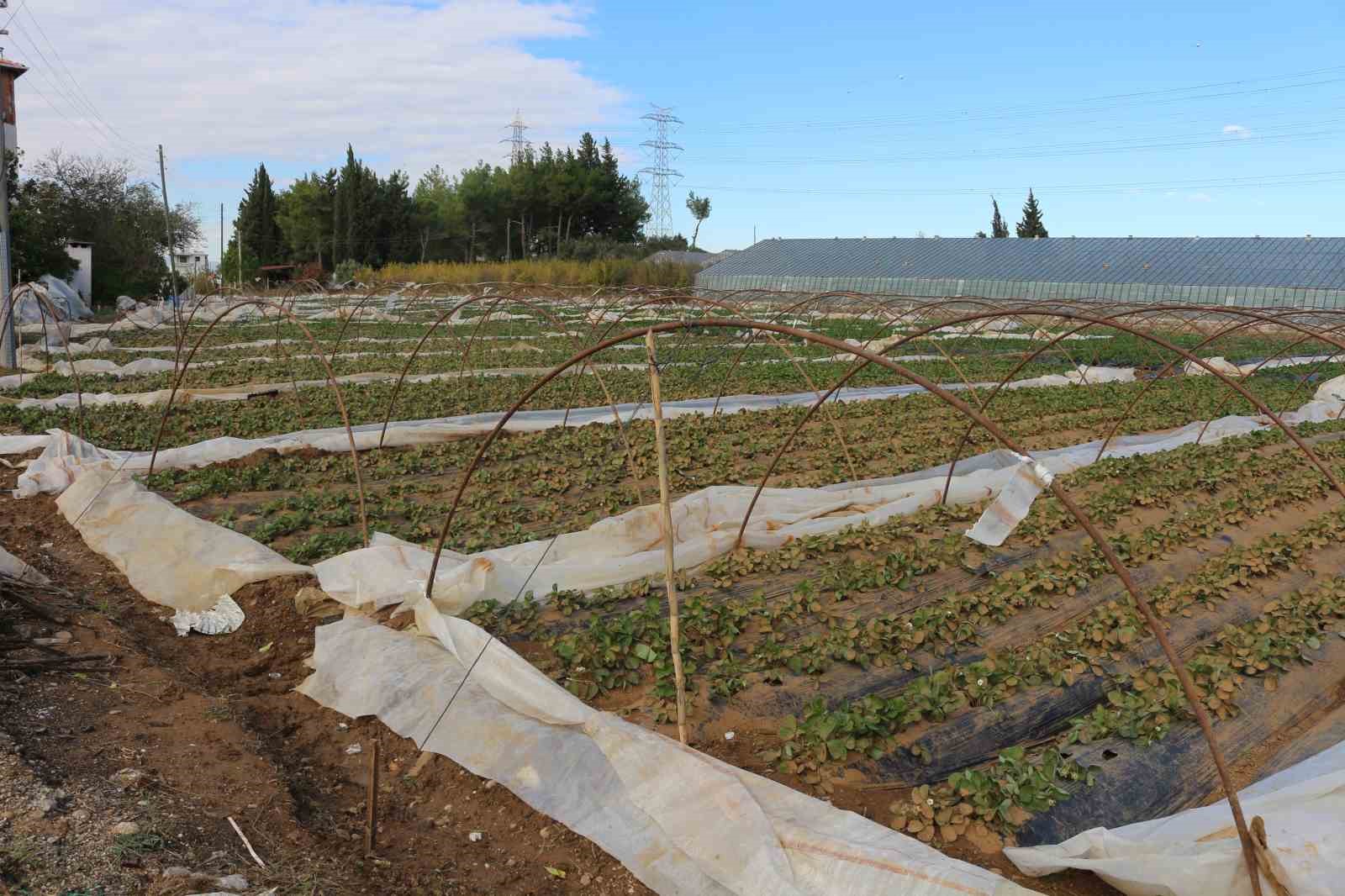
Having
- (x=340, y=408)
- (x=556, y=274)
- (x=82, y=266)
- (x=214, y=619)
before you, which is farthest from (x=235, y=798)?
(x=556, y=274)

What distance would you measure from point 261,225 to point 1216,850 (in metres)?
63.7

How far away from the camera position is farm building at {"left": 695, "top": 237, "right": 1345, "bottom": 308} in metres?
37.0

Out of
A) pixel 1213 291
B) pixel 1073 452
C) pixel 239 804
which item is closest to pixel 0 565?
pixel 239 804

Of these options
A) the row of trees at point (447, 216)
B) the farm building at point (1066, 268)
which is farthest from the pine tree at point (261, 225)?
the farm building at point (1066, 268)

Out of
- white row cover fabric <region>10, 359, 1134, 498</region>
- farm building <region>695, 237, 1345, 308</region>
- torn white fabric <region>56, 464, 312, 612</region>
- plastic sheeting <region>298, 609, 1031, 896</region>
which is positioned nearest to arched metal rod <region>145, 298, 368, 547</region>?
white row cover fabric <region>10, 359, 1134, 498</region>

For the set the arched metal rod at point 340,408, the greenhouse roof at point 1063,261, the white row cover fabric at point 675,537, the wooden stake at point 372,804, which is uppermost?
the greenhouse roof at point 1063,261

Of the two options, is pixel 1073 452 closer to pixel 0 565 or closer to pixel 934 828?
pixel 934 828

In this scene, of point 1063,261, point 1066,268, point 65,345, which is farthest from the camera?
point 1063,261

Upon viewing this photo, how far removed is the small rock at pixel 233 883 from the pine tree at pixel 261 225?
60175 mm

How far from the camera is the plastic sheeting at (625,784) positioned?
10.9 feet

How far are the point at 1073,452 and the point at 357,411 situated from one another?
9057mm

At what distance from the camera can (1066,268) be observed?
136 feet

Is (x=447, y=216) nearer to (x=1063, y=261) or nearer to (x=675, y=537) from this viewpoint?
(x=1063, y=261)

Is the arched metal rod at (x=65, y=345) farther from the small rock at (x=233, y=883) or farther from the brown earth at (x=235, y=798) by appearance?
the small rock at (x=233, y=883)
